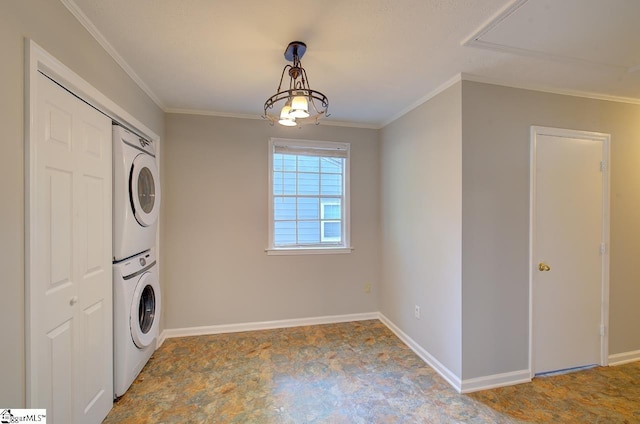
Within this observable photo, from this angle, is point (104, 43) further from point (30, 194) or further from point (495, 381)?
point (495, 381)

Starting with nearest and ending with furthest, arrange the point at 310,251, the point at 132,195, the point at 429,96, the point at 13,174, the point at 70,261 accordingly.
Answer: the point at 13,174, the point at 70,261, the point at 132,195, the point at 429,96, the point at 310,251

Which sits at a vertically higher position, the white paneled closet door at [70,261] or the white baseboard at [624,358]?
the white paneled closet door at [70,261]

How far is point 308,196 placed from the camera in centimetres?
354

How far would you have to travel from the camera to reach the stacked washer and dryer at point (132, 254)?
1989 mm

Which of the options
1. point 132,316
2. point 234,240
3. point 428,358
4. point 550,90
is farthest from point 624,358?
point 132,316

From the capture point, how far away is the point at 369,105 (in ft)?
9.68

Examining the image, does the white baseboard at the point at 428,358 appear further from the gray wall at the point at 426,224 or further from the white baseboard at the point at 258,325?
the white baseboard at the point at 258,325

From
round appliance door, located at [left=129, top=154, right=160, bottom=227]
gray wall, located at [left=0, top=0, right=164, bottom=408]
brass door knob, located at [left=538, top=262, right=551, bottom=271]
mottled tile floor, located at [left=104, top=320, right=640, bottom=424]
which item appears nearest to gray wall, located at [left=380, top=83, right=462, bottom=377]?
mottled tile floor, located at [left=104, top=320, right=640, bottom=424]

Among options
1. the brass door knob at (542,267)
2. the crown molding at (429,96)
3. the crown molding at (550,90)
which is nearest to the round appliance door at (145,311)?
the crown molding at (429,96)

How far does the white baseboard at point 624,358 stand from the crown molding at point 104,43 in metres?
4.81

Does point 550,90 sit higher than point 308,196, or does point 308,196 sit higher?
point 550,90

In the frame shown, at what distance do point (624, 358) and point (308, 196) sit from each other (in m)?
3.51

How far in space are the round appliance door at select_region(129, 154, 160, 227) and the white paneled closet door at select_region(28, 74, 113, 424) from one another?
218mm

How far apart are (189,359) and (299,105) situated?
2.54 m
